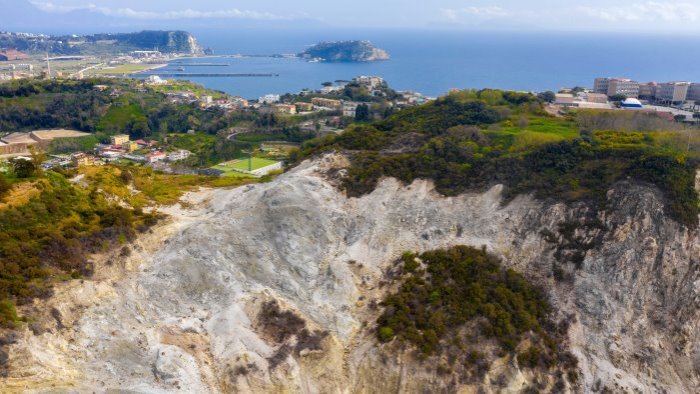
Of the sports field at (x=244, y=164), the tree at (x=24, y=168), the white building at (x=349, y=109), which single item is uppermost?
the tree at (x=24, y=168)

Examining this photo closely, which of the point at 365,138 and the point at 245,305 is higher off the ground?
the point at 365,138

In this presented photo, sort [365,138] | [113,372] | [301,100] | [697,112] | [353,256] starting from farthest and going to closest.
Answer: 1. [301,100]
2. [697,112]
3. [365,138]
4. [353,256]
5. [113,372]

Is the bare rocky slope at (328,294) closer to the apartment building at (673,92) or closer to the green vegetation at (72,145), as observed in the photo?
the apartment building at (673,92)

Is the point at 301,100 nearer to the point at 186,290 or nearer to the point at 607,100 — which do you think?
the point at 607,100

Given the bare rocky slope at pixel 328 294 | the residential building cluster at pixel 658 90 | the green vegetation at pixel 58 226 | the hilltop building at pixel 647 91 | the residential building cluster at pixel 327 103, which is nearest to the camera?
the bare rocky slope at pixel 328 294

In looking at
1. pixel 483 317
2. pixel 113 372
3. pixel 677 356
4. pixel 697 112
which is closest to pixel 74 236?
pixel 113 372

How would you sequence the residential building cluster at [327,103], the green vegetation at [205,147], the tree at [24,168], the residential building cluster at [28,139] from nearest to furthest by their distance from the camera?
1. the tree at [24,168]
2. the residential building cluster at [28,139]
3. the green vegetation at [205,147]
4. the residential building cluster at [327,103]

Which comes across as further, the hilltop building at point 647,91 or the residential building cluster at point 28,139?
the hilltop building at point 647,91

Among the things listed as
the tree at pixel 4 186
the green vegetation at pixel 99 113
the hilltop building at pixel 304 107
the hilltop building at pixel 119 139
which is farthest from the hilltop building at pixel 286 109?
the tree at pixel 4 186
